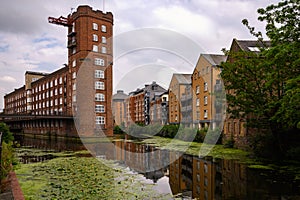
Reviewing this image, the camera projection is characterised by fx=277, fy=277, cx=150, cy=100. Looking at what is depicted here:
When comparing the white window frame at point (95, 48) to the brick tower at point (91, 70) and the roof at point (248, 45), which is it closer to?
the brick tower at point (91, 70)

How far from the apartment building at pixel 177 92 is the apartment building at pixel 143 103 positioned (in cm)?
504

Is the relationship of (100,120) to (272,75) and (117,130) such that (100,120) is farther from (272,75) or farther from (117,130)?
(272,75)

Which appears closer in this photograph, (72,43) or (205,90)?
(205,90)

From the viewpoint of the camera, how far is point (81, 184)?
438 inches

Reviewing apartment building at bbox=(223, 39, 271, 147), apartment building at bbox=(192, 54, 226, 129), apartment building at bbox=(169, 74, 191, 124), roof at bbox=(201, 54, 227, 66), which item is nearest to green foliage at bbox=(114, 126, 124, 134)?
apartment building at bbox=(169, 74, 191, 124)

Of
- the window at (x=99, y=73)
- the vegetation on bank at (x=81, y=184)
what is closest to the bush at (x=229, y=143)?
the vegetation on bank at (x=81, y=184)

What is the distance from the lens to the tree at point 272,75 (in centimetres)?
1380

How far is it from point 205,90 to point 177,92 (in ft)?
40.9

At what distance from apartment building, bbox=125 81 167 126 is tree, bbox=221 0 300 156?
34148 mm

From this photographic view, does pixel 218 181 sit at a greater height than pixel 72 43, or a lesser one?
lesser

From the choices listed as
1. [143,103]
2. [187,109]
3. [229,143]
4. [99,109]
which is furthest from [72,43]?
[229,143]

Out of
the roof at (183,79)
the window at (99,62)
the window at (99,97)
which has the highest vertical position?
the window at (99,62)

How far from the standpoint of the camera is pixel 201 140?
1222 inches

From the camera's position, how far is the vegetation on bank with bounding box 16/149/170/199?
9.48 m
